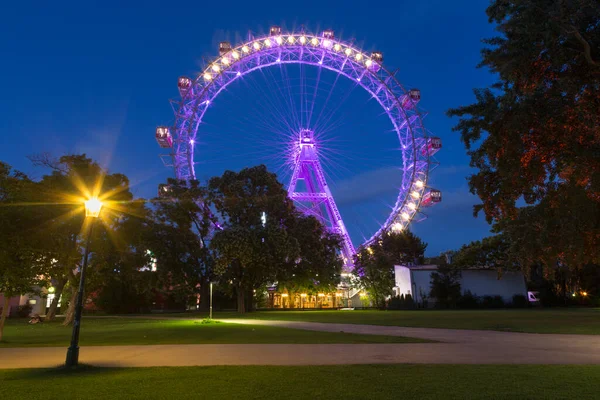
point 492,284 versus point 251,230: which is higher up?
point 251,230

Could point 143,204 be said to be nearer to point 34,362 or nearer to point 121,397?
point 34,362

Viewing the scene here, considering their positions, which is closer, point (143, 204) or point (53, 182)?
point (53, 182)

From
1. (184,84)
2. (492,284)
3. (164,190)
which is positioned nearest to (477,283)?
(492,284)

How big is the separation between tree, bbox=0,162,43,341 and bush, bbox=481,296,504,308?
4531 cm

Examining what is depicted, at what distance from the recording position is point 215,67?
142 feet

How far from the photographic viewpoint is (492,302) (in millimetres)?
50594

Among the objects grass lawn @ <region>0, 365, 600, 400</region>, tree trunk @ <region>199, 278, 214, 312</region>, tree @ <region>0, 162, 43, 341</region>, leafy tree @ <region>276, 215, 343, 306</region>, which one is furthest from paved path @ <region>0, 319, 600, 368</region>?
tree trunk @ <region>199, 278, 214, 312</region>

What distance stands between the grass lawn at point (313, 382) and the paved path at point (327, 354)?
43.5 inches

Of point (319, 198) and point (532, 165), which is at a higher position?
point (319, 198)

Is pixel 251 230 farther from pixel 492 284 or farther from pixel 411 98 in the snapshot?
pixel 492 284

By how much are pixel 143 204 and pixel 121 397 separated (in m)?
33.0

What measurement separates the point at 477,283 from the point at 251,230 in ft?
91.3

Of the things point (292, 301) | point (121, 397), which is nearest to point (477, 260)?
point (292, 301)

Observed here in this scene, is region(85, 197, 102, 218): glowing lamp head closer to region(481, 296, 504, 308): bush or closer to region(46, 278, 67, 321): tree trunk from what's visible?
region(46, 278, 67, 321): tree trunk
